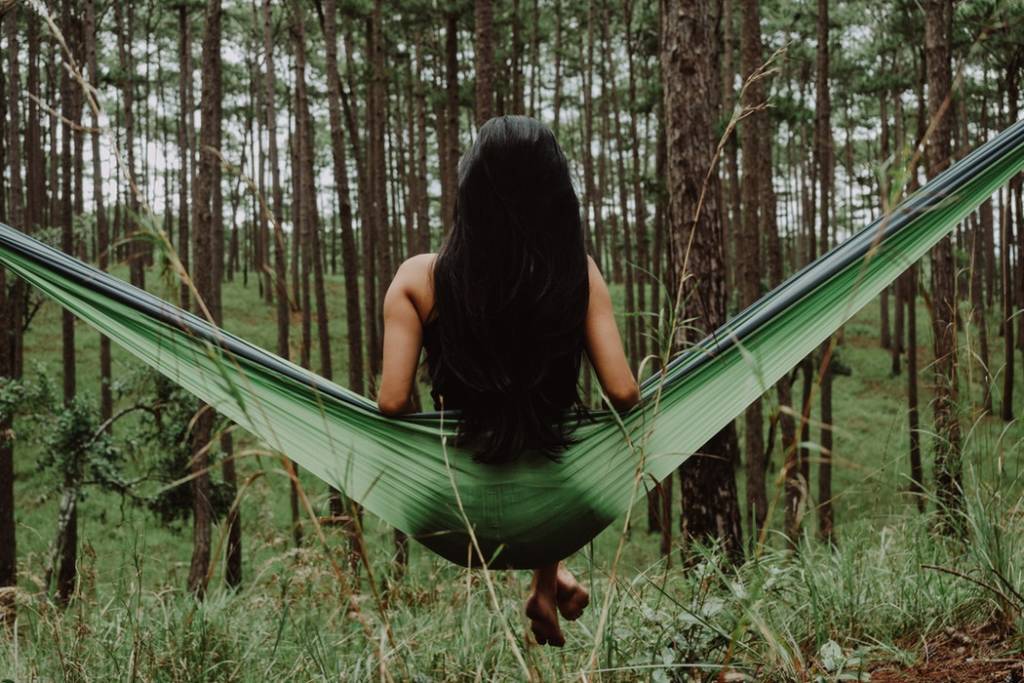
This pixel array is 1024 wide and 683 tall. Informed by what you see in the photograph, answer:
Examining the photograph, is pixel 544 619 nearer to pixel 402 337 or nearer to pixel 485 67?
pixel 402 337

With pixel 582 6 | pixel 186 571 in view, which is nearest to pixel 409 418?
pixel 186 571

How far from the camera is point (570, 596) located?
1596mm

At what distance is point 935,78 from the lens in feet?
19.2

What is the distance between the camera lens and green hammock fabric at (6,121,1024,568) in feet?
4.68

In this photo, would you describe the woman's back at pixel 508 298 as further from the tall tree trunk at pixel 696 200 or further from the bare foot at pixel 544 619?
the tall tree trunk at pixel 696 200

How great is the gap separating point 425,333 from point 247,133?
77.5 ft

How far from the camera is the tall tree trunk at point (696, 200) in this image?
3.32 m

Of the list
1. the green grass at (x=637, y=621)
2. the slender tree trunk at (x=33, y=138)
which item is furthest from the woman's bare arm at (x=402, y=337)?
the slender tree trunk at (x=33, y=138)

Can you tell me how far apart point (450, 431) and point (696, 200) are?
2272 mm

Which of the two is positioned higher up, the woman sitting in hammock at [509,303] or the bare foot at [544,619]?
the woman sitting in hammock at [509,303]

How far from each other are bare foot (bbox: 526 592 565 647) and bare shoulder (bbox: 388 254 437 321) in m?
0.66

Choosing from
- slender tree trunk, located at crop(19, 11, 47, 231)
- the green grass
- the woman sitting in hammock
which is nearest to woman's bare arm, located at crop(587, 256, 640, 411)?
the woman sitting in hammock

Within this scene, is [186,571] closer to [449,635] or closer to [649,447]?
[449,635]

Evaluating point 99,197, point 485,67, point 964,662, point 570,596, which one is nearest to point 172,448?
point 485,67
